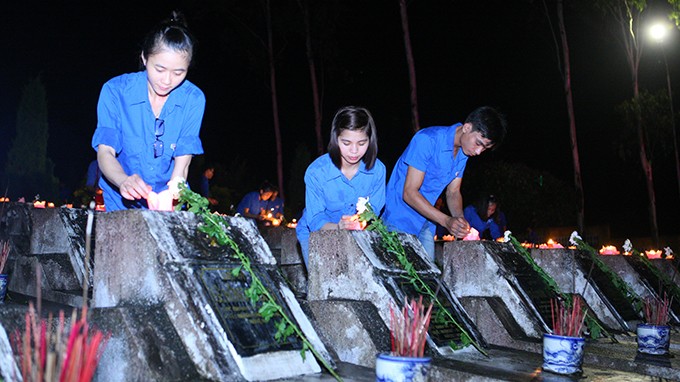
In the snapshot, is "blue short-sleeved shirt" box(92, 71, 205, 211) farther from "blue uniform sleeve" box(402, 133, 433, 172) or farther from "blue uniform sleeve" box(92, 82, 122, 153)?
"blue uniform sleeve" box(402, 133, 433, 172)

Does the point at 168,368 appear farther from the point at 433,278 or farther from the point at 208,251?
the point at 433,278

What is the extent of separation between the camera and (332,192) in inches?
222

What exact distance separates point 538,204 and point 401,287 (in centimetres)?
2095

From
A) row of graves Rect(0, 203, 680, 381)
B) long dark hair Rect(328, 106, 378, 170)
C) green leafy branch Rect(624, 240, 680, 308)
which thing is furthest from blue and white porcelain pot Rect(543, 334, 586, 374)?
green leafy branch Rect(624, 240, 680, 308)

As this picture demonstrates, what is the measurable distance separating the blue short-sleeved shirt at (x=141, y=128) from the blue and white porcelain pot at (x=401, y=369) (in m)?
2.06

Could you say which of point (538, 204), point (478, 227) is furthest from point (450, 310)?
point (538, 204)

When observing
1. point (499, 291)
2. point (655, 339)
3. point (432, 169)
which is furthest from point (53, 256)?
point (655, 339)

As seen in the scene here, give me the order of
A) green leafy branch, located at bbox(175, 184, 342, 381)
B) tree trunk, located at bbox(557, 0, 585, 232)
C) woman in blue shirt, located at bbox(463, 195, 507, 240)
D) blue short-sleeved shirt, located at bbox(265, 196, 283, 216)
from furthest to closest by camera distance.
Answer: tree trunk, located at bbox(557, 0, 585, 232) → blue short-sleeved shirt, located at bbox(265, 196, 283, 216) → woman in blue shirt, located at bbox(463, 195, 507, 240) → green leafy branch, located at bbox(175, 184, 342, 381)

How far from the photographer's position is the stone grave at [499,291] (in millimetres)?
6375

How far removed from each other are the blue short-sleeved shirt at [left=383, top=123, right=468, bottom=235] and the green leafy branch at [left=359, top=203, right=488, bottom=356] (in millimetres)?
755

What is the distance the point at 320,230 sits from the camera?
532 cm

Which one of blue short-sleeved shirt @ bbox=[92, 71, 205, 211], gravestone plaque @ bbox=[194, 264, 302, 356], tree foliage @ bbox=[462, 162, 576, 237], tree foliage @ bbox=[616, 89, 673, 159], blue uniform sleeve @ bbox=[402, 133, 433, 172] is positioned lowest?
gravestone plaque @ bbox=[194, 264, 302, 356]

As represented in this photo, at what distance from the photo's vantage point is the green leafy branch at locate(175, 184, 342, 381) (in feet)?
12.6

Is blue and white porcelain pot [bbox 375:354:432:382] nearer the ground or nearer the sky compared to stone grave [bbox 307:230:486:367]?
nearer the ground
